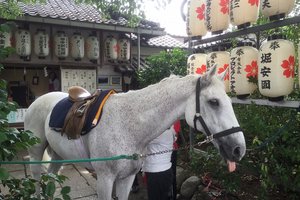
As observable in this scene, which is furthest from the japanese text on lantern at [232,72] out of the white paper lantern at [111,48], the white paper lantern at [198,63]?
the white paper lantern at [111,48]

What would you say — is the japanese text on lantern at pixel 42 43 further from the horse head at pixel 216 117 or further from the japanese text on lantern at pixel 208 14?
the horse head at pixel 216 117

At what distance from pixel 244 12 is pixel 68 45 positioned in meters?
7.75

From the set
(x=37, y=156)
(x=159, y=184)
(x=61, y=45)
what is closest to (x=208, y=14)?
(x=159, y=184)

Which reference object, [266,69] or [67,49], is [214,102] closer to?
[266,69]

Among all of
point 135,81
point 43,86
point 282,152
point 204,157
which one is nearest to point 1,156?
point 282,152

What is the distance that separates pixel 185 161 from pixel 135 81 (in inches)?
220

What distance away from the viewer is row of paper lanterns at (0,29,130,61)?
9.47m

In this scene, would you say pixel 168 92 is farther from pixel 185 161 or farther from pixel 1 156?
pixel 185 161

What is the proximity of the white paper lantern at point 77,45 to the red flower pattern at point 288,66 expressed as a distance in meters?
8.41

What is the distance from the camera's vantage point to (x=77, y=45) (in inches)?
408

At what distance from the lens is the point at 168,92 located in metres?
3.20

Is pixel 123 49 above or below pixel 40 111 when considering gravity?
above

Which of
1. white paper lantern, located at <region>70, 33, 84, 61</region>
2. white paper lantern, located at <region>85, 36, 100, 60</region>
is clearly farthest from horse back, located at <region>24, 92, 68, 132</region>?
white paper lantern, located at <region>85, 36, 100, 60</region>

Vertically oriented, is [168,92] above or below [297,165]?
above
